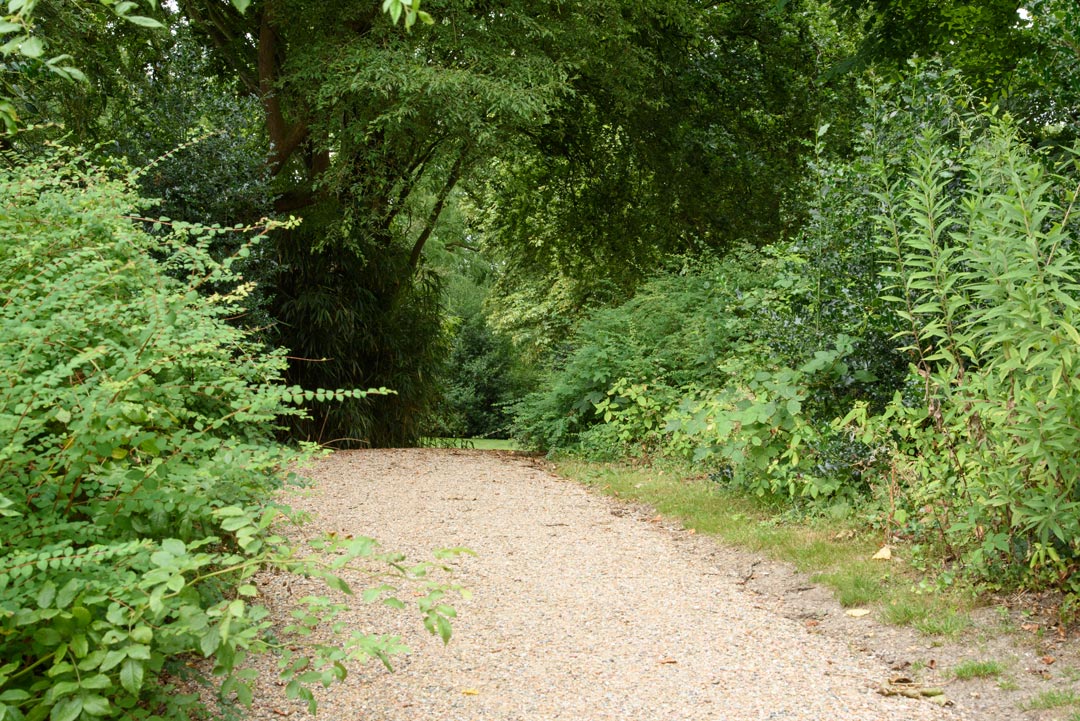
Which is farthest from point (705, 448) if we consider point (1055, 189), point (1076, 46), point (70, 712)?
point (70, 712)

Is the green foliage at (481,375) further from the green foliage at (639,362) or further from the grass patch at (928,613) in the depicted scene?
the grass patch at (928,613)

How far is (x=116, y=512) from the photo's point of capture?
2.50 m

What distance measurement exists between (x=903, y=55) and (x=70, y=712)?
28.9 ft

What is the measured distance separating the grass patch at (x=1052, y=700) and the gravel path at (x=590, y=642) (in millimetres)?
302

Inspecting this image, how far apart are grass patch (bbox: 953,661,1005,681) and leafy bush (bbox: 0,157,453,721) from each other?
2155 millimetres

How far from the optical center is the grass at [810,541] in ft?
13.4

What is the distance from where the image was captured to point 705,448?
265 inches

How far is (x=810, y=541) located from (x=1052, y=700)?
210cm

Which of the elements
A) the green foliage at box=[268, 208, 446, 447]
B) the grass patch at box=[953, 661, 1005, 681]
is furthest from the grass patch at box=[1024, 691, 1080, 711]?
the green foliage at box=[268, 208, 446, 447]

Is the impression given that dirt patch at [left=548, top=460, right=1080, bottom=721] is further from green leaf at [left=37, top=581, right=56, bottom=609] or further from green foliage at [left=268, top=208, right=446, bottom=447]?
green foliage at [left=268, top=208, right=446, bottom=447]

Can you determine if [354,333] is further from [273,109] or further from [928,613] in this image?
[928,613]

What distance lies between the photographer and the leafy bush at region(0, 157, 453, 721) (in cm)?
214

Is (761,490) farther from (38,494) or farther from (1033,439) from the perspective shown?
(38,494)

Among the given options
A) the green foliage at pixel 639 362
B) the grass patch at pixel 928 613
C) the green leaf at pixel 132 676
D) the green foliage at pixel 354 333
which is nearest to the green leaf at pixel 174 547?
the green leaf at pixel 132 676
